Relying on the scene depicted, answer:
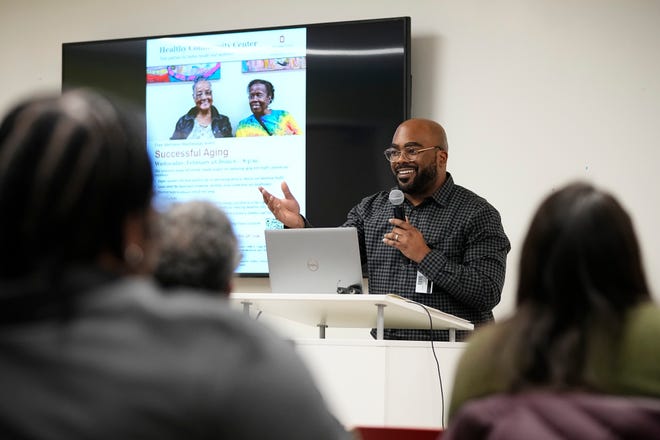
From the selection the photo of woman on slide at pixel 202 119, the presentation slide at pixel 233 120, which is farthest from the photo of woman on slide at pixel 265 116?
the photo of woman on slide at pixel 202 119

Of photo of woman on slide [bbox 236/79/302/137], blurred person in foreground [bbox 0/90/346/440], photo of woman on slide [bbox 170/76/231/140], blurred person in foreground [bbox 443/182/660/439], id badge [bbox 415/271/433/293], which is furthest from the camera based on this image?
photo of woman on slide [bbox 170/76/231/140]

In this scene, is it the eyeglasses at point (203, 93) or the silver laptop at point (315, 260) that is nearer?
the silver laptop at point (315, 260)

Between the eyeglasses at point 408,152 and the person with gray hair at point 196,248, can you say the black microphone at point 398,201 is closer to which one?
the eyeglasses at point 408,152

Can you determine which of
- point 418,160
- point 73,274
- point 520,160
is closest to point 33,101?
point 73,274

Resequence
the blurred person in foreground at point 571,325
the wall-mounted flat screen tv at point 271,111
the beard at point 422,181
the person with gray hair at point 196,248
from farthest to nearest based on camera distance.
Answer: the wall-mounted flat screen tv at point 271,111, the beard at point 422,181, the person with gray hair at point 196,248, the blurred person in foreground at point 571,325

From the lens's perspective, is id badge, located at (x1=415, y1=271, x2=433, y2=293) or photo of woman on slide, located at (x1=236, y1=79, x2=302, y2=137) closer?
id badge, located at (x1=415, y1=271, x2=433, y2=293)

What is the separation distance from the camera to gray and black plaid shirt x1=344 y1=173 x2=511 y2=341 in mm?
3469

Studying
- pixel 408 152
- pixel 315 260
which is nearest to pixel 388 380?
pixel 315 260

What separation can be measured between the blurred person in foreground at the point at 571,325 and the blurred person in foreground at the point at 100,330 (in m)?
0.38

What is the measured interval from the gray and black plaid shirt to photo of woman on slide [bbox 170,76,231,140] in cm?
136

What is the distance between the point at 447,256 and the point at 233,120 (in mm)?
1773

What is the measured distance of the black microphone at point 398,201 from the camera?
361 cm

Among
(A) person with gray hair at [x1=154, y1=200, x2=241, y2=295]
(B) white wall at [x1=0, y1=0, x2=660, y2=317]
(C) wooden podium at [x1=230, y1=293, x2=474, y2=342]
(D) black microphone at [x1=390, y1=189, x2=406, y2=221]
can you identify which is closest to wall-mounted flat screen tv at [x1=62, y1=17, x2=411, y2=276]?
(B) white wall at [x1=0, y1=0, x2=660, y2=317]

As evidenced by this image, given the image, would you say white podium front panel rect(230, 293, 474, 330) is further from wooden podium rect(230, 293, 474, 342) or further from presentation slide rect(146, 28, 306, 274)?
presentation slide rect(146, 28, 306, 274)
